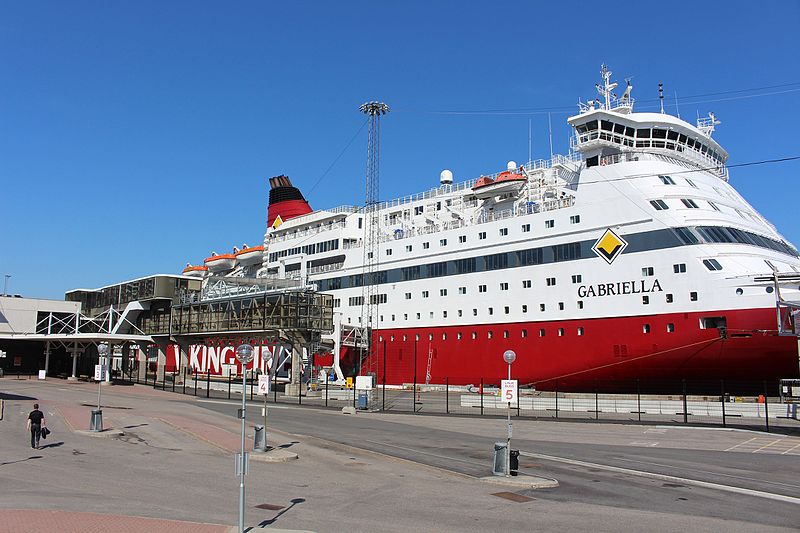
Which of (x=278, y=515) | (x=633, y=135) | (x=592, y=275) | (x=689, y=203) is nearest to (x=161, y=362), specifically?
(x=592, y=275)

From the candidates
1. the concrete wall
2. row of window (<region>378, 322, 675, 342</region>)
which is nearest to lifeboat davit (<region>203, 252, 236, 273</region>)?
the concrete wall

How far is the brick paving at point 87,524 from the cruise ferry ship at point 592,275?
2710 centimetres

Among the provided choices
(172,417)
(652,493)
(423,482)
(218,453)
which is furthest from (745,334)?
(172,417)

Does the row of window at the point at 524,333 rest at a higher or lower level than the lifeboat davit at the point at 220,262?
lower

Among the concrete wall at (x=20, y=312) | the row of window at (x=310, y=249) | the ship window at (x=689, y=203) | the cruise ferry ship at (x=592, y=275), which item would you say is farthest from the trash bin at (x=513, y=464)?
the concrete wall at (x=20, y=312)

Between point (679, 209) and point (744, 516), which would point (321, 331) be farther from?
point (744, 516)

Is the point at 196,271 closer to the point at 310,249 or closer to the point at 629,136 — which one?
the point at 310,249

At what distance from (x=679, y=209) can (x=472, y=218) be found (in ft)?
53.6

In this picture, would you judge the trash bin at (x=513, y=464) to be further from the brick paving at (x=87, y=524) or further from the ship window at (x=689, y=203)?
the ship window at (x=689, y=203)

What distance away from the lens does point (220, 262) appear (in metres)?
73.5

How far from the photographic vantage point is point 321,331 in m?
47.7

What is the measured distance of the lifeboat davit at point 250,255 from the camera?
2692 inches

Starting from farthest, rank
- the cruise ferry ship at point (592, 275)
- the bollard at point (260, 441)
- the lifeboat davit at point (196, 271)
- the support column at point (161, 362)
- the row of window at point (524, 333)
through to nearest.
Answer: the lifeboat davit at point (196, 271) < the support column at point (161, 362) < the row of window at point (524, 333) < the cruise ferry ship at point (592, 275) < the bollard at point (260, 441)

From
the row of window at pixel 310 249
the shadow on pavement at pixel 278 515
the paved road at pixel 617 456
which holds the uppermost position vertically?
the row of window at pixel 310 249
